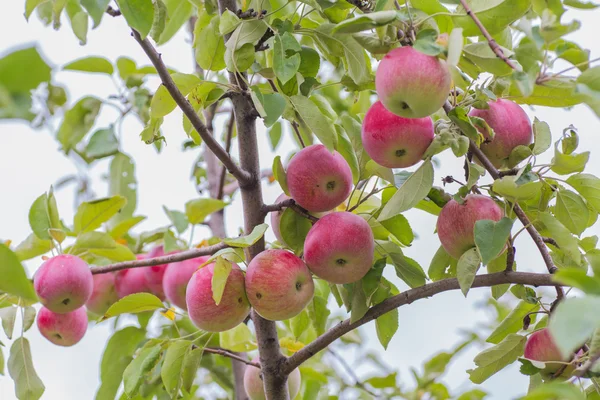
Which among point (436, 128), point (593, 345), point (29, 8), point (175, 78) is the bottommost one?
point (593, 345)

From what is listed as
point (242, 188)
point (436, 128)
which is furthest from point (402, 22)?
point (242, 188)

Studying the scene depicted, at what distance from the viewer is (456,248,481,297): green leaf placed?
885mm

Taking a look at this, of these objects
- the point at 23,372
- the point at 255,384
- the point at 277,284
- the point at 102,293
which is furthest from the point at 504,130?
the point at 102,293

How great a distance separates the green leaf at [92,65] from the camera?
1596 millimetres

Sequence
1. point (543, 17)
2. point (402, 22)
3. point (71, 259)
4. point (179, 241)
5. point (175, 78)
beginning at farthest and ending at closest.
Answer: point (179, 241)
point (71, 259)
point (175, 78)
point (402, 22)
point (543, 17)

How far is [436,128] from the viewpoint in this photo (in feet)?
3.22

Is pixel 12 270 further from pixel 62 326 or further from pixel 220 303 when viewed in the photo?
pixel 62 326

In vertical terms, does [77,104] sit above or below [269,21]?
below

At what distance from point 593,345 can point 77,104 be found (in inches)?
54.6

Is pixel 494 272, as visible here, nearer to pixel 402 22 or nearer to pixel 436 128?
pixel 436 128

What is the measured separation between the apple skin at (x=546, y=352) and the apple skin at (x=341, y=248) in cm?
26

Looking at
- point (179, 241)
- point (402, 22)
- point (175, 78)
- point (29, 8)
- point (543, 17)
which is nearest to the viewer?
point (543, 17)

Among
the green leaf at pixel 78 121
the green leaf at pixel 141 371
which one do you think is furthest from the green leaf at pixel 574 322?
the green leaf at pixel 78 121

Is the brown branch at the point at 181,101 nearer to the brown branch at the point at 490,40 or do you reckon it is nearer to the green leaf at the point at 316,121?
the green leaf at the point at 316,121
